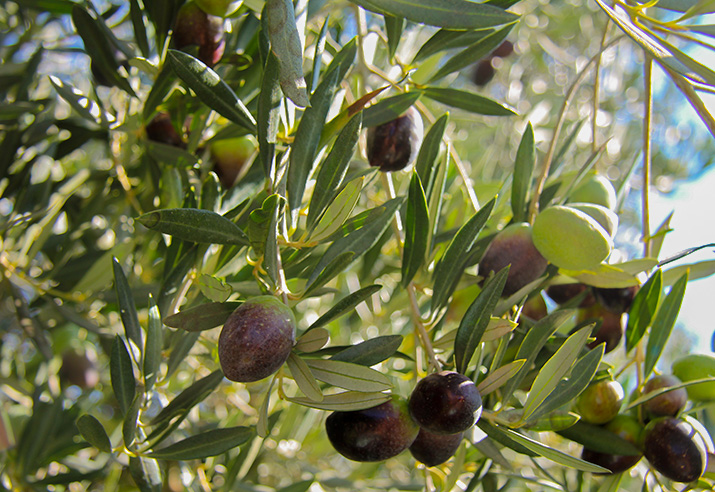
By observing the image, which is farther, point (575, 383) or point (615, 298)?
point (615, 298)

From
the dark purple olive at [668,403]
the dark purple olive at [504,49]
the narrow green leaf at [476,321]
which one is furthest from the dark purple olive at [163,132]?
the dark purple olive at [504,49]

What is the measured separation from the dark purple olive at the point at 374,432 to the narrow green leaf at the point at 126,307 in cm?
33

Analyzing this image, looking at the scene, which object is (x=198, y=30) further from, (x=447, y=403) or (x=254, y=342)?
(x=447, y=403)

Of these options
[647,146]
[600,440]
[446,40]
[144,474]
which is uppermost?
[446,40]

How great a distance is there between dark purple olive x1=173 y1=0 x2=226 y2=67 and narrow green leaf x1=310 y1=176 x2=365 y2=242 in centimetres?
40

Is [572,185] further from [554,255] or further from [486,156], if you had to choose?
[486,156]

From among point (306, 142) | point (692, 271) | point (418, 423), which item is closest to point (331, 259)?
point (306, 142)

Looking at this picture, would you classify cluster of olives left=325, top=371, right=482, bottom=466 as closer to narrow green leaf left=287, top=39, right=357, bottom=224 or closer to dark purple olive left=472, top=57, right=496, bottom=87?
narrow green leaf left=287, top=39, right=357, bottom=224

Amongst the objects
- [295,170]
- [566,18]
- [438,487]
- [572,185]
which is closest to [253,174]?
[295,170]

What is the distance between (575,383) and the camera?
82cm

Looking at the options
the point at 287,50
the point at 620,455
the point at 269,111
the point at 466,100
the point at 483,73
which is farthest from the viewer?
the point at 483,73

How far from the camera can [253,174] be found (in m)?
0.97

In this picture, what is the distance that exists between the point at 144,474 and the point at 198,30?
73 cm

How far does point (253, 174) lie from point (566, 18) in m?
2.51
